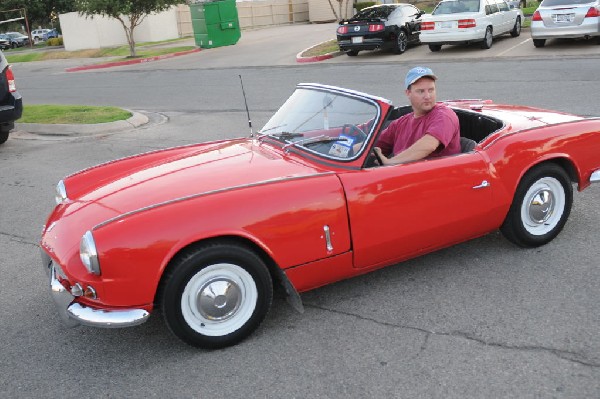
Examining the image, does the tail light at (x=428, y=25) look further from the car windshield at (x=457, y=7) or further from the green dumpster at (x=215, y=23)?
the green dumpster at (x=215, y=23)

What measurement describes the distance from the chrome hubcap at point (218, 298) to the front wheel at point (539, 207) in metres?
2.08

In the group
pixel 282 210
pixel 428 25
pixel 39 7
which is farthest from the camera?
pixel 39 7

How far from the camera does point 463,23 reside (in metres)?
16.4

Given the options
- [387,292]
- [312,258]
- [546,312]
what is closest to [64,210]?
[312,258]

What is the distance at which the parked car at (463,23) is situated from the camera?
16406 millimetres

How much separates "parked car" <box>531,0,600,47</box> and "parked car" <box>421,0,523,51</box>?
4.57 feet

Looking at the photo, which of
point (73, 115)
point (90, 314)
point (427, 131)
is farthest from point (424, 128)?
point (73, 115)

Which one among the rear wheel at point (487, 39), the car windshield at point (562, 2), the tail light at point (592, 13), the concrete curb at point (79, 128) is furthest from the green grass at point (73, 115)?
the tail light at point (592, 13)

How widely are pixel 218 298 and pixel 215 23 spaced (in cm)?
2593

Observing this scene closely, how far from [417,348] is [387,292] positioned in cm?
69

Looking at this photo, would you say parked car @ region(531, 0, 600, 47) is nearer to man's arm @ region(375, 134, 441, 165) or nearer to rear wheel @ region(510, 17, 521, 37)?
rear wheel @ region(510, 17, 521, 37)

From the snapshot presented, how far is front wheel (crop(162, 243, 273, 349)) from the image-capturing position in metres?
3.08

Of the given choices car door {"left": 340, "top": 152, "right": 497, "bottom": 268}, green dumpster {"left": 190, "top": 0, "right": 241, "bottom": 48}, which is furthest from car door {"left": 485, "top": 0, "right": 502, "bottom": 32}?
car door {"left": 340, "top": 152, "right": 497, "bottom": 268}

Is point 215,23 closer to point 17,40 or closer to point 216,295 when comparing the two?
point 216,295
